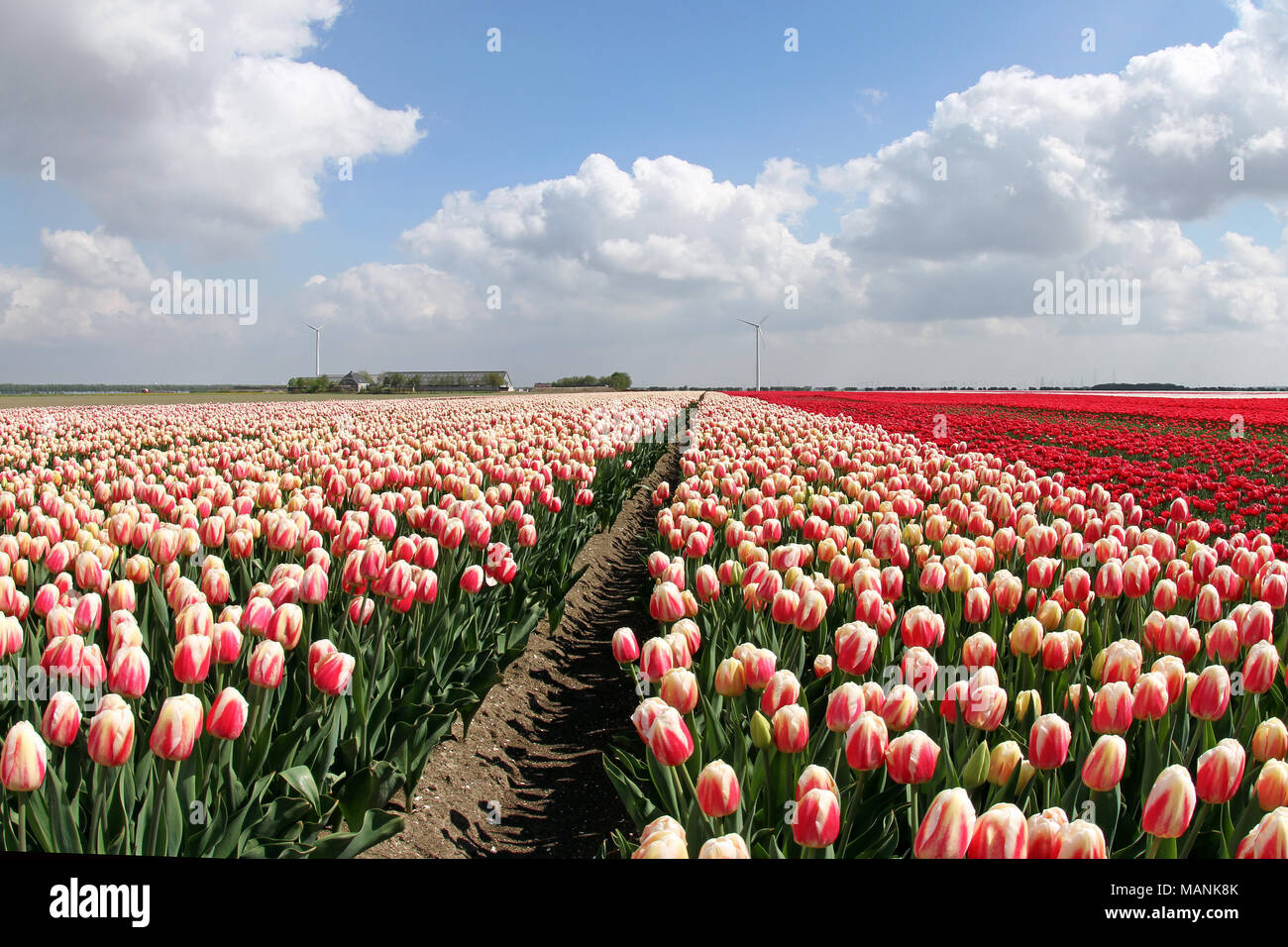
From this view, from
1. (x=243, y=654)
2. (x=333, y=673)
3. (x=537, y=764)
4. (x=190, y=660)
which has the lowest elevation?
(x=537, y=764)

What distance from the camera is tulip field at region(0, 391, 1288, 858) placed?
2.27m

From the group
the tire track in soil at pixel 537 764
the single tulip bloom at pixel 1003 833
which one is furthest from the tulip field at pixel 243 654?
the single tulip bloom at pixel 1003 833

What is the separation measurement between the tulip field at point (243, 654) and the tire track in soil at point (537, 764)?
328mm

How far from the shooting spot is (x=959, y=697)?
266cm

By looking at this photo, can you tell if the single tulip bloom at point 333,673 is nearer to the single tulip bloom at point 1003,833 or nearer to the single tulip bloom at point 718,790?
the single tulip bloom at point 718,790

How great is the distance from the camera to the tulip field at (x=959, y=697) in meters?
2.05

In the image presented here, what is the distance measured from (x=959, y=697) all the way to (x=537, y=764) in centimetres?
278

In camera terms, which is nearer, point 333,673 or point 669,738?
point 669,738

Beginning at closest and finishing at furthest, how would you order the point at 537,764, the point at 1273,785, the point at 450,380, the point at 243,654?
the point at 1273,785 < the point at 243,654 < the point at 537,764 < the point at 450,380

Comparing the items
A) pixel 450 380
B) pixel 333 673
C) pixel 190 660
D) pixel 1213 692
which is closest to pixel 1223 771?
pixel 1213 692

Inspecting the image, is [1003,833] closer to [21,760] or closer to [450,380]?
[21,760]

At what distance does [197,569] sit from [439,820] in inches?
78.7

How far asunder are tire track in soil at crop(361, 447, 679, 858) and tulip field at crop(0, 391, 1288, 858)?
0.15 meters
